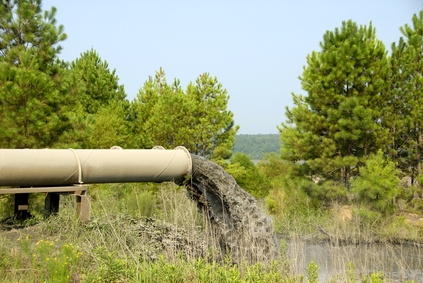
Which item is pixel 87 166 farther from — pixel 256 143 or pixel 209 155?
pixel 256 143

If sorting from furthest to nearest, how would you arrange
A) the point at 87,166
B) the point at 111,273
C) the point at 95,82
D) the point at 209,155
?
1. the point at 95,82
2. the point at 209,155
3. the point at 87,166
4. the point at 111,273

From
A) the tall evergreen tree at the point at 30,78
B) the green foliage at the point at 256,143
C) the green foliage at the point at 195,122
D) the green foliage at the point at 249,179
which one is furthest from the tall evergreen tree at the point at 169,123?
the green foliage at the point at 256,143

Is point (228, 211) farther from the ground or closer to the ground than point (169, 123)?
closer to the ground

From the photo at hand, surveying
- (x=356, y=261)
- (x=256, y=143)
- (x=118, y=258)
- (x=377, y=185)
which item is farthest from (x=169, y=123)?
(x=256, y=143)

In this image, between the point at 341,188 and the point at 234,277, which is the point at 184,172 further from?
the point at 341,188

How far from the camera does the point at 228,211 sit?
9.02m

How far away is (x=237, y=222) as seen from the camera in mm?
8852

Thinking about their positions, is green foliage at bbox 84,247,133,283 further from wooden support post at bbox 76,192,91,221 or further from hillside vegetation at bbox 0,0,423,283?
wooden support post at bbox 76,192,91,221

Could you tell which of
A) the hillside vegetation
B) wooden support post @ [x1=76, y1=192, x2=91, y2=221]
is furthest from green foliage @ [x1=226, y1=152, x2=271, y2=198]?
wooden support post @ [x1=76, y1=192, x2=91, y2=221]

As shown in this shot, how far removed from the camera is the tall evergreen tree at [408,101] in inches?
683

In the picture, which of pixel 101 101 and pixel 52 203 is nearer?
pixel 52 203

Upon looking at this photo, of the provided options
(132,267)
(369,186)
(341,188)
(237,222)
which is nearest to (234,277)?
(132,267)

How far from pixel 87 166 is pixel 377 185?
9.56 metres

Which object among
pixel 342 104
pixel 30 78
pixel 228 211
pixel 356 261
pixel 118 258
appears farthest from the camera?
pixel 342 104
